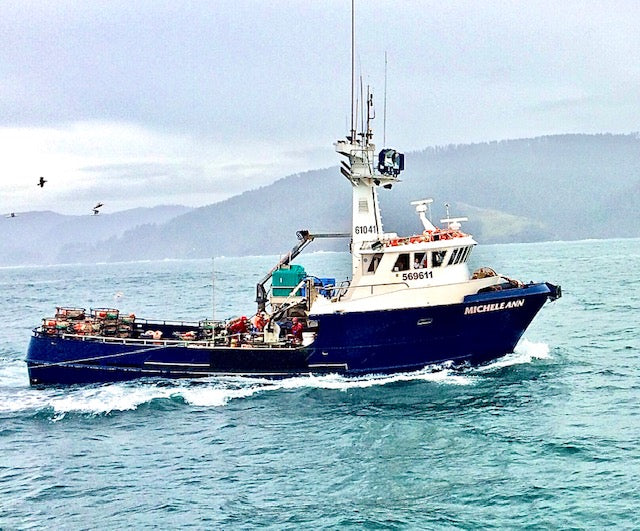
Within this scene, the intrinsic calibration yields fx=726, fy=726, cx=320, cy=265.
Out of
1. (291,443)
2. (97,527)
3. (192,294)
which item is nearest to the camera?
(97,527)

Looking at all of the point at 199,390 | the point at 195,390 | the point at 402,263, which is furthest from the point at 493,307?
the point at 195,390

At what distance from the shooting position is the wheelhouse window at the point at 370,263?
25859 mm

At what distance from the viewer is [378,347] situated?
986 inches

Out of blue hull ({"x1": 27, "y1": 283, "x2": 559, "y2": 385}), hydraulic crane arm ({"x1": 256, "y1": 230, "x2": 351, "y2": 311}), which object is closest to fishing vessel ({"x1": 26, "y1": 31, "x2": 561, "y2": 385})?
blue hull ({"x1": 27, "y1": 283, "x2": 559, "y2": 385})

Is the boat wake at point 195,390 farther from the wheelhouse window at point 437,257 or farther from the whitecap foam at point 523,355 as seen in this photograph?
the wheelhouse window at point 437,257

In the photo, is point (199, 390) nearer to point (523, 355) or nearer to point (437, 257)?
point (437, 257)

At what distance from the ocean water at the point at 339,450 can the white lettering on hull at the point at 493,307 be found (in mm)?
2291

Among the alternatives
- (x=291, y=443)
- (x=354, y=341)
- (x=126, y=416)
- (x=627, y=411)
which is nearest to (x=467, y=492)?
(x=291, y=443)

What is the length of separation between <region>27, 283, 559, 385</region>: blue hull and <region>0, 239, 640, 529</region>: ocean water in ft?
1.72

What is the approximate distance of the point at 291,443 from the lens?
1973cm

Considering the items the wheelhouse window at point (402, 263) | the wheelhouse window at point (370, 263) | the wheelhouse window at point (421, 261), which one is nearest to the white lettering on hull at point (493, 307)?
the wheelhouse window at point (421, 261)

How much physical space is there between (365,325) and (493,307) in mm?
4464

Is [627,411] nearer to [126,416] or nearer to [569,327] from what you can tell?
[126,416]

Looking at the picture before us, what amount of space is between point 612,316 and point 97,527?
34.4 meters
